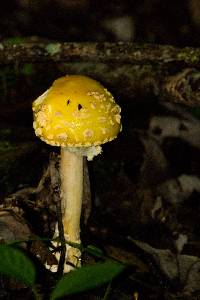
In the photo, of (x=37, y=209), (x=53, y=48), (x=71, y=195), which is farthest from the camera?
(x=53, y=48)

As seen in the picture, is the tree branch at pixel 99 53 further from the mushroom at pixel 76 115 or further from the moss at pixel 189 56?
the mushroom at pixel 76 115

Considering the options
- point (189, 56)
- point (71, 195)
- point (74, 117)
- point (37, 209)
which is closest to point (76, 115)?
point (74, 117)

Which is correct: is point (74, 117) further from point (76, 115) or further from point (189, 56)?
point (189, 56)

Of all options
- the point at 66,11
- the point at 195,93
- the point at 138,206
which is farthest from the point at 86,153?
the point at 66,11

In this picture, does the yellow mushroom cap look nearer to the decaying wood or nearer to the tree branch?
the decaying wood

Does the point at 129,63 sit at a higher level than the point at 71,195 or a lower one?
higher

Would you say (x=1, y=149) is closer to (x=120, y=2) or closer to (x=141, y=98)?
(x=141, y=98)

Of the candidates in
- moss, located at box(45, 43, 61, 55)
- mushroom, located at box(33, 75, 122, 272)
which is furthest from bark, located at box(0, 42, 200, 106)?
mushroom, located at box(33, 75, 122, 272)
